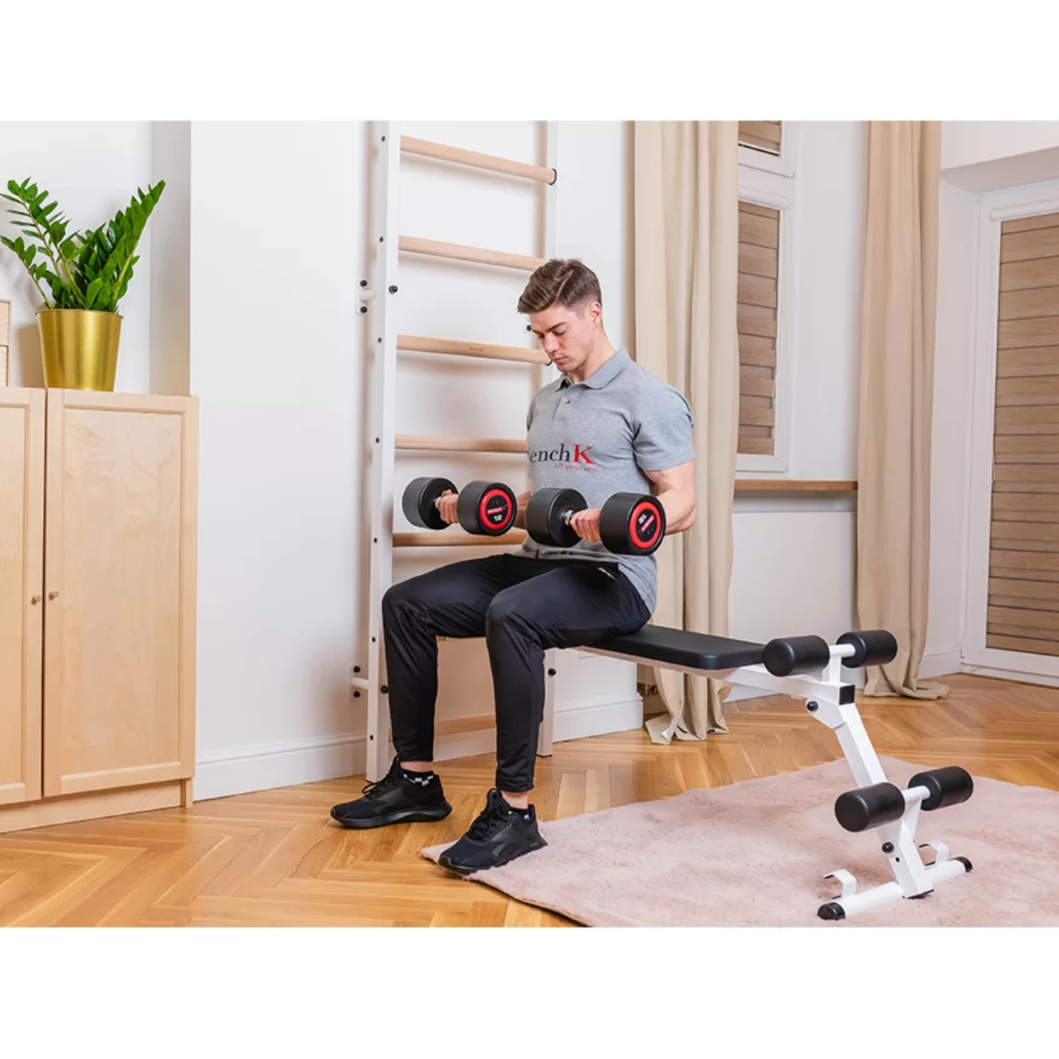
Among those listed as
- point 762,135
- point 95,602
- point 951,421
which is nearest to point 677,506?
point 95,602

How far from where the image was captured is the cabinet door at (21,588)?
8.07 ft

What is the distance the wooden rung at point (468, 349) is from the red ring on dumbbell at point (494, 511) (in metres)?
0.58

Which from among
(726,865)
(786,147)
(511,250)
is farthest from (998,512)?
(726,865)

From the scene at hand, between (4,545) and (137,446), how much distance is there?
1.16 ft

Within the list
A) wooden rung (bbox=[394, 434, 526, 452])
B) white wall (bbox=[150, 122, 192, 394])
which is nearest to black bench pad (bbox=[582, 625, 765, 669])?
wooden rung (bbox=[394, 434, 526, 452])

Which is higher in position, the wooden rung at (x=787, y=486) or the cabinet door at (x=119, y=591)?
the wooden rung at (x=787, y=486)

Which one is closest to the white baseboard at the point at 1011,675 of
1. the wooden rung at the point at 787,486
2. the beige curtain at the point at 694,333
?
the wooden rung at the point at 787,486

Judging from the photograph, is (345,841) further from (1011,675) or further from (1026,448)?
(1026,448)

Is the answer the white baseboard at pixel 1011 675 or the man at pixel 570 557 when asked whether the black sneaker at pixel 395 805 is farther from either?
the white baseboard at pixel 1011 675

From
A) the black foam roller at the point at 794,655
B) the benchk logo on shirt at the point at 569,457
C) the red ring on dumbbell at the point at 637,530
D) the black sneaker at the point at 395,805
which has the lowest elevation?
the black sneaker at the point at 395,805

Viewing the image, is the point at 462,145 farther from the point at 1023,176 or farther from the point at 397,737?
the point at 1023,176

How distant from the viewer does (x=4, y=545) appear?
8.08ft

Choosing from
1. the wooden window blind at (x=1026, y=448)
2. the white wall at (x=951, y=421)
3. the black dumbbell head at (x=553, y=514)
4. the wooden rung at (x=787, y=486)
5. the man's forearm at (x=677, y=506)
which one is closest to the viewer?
the black dumbbell head at (x=553, y=514)

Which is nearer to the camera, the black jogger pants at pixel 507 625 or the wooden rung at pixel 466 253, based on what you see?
the black jogger pants at pixel 507 625
